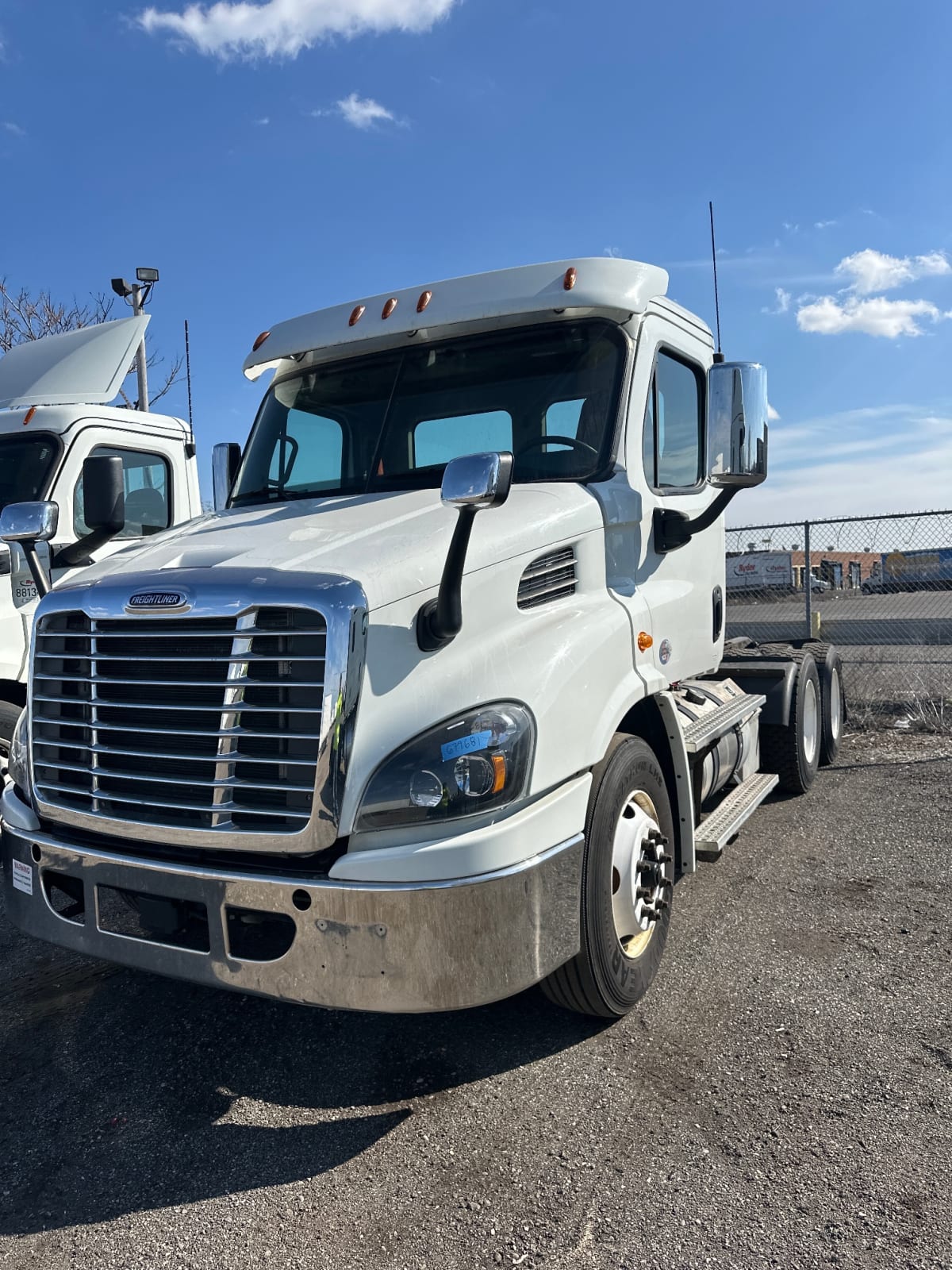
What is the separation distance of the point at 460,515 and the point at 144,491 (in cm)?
491

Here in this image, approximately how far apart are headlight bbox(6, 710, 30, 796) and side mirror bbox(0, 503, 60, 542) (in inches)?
33.7

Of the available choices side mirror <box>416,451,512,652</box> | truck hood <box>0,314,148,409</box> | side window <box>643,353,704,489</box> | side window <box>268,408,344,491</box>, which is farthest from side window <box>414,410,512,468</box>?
truck hood <box>0,314,148,409</box>

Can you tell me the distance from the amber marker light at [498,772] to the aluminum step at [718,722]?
4.87ft

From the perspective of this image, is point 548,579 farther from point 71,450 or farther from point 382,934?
point 71,450

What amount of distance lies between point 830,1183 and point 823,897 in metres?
2.31

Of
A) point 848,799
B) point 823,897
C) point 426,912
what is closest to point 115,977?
point 426,912

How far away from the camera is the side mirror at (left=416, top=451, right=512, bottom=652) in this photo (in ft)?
8.99

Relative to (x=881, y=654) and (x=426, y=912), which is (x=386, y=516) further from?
(x=881, y=654)

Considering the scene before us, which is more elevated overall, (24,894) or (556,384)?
(556,384)

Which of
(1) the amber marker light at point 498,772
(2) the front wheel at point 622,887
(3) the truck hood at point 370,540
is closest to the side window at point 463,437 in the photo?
(3) the truck hood at point 370,540

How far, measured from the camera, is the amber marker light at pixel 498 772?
108 inches

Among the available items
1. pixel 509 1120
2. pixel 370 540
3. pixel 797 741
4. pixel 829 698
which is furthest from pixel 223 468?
pixel 829 698

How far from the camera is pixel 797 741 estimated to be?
659cm

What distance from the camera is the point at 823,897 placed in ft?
15.7
